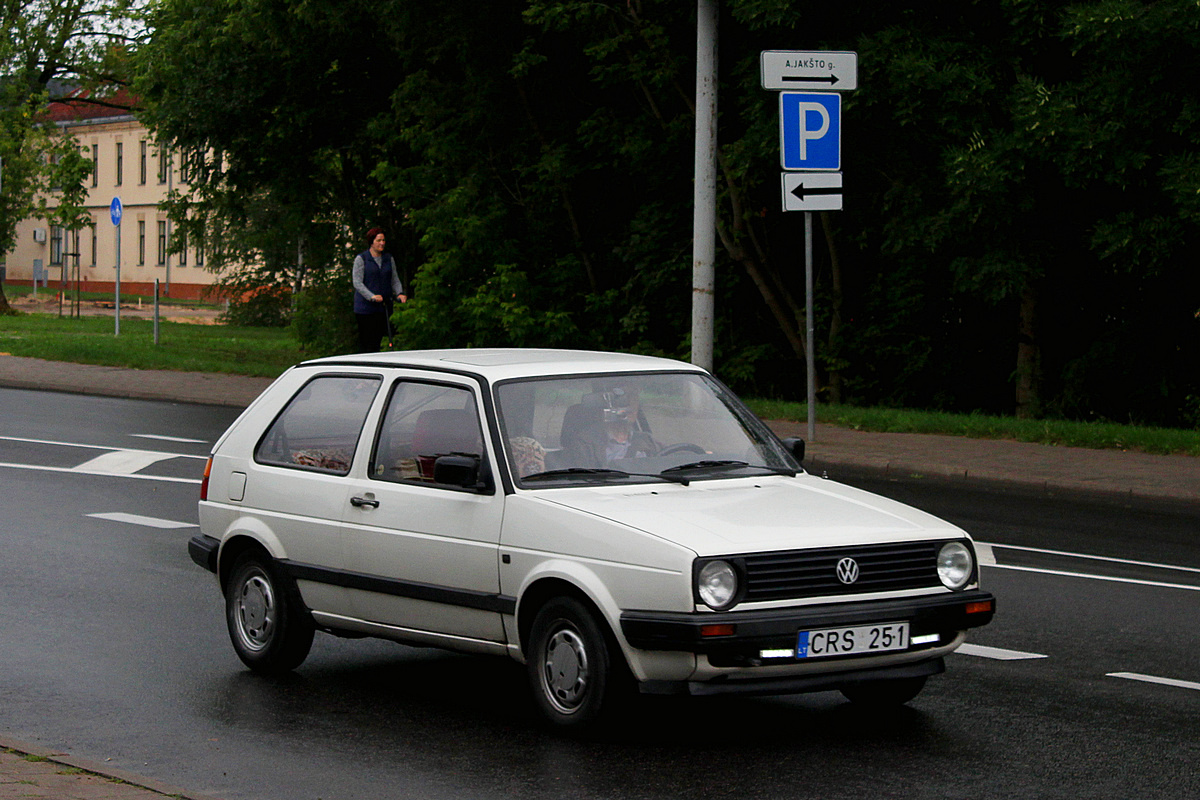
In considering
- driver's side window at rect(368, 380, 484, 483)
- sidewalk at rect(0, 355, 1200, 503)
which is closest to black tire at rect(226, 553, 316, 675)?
driver's side window at rect(368, 380, 484, 483)

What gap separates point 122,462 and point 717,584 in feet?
35.9

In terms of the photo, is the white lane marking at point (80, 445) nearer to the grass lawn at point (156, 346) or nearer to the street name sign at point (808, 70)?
the street name sign at point (808, 70)

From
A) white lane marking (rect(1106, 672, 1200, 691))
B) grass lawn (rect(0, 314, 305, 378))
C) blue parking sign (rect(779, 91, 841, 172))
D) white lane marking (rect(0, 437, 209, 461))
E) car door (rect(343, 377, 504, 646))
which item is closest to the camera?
car door (rect(343, 377, 504, 646))

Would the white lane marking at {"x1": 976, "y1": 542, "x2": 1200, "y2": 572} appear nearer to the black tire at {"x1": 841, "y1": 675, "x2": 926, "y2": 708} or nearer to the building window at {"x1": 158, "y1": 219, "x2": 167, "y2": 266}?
the black tire at {"x1": 841, "y1": 675, "x2": 926, "y2": 708}

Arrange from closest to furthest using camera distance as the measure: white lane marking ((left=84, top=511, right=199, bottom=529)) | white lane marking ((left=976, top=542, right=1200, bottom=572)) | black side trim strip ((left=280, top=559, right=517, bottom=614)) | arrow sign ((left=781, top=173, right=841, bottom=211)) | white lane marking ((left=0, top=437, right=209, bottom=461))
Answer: black side trim strip ((left=280, top=559, right=517, bottom=614)) < white lane marking ((left=976, top=542, right=1200, bottom=572)) < white lane marking ((left=84, top=511, right=199, bottom=529)) < white lane marking ((left=0, top=437, right=209, bottom=461)) < arrow sign ((left=781, top=173, right=841, bottom=211))

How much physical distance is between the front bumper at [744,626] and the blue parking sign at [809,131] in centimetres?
1185

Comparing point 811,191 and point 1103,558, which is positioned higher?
point 811,191

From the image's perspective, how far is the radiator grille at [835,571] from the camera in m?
6.22

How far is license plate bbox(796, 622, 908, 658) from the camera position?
6223 millimetres

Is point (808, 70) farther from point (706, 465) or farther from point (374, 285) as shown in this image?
point (706, 465)

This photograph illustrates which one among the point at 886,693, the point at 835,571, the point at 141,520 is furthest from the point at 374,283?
the point at 835,571

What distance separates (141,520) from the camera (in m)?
12.5

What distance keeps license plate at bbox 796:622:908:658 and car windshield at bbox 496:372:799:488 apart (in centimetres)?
101

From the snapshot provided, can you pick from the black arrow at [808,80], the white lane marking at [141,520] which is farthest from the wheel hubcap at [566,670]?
the black arrow at [808,80]
